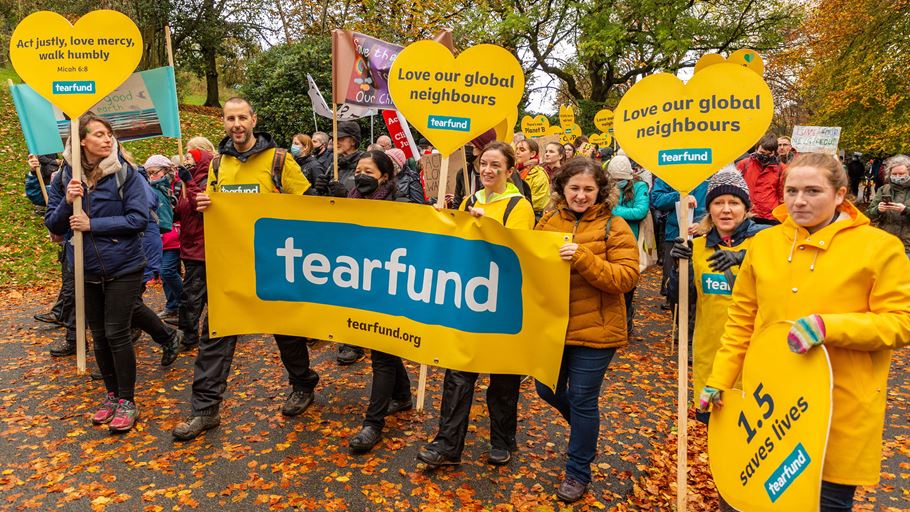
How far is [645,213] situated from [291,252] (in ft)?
13.4

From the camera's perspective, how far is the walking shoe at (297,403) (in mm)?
4660

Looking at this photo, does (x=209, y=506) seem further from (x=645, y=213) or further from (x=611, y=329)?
(x=645, y=213)

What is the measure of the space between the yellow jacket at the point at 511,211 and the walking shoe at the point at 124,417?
115 inches

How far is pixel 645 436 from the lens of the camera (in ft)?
14.8

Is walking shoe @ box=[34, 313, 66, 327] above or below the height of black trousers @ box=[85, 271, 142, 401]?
below

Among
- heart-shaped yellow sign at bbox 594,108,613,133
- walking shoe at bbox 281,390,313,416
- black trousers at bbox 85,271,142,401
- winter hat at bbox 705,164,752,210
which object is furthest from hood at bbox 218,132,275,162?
heart-shaped yellow sign at bbox 594,108,613,133

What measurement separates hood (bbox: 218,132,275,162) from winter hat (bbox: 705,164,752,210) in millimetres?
3159

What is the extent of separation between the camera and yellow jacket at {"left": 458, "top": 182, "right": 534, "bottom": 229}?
390 centimetres

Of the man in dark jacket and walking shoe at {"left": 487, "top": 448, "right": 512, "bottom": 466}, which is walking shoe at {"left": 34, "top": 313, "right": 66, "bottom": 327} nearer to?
the man in dark jacket

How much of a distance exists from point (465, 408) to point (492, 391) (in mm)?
233

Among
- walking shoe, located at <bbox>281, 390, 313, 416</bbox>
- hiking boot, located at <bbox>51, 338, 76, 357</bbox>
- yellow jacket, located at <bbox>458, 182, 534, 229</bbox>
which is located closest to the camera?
yellow jacket, located at <bbox>458, 182, 534, 229</bbox>

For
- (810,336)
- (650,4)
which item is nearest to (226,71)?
(650,4)

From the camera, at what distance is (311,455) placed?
159 inches

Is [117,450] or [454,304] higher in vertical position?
[454,304]
